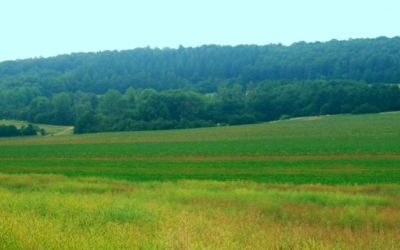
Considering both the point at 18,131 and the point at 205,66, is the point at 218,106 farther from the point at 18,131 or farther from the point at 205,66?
the point at 205,66

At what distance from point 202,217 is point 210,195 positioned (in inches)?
→ 267

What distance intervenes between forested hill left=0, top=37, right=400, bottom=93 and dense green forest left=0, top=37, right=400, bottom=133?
0.78 feet

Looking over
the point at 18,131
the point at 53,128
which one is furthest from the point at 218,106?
the point at 18,131

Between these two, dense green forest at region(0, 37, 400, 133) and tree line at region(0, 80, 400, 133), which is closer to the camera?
tree line at region(0, 80, 400, 133)

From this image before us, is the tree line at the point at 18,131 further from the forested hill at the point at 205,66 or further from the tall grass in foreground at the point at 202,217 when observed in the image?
the tall grass in foreground at the point at 202,217

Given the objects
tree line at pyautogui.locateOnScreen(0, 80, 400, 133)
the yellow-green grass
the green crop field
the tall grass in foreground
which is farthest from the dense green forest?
the tall grass in foreground

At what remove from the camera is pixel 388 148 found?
49.3 m

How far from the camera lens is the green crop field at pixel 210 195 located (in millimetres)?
12547

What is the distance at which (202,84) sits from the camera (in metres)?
151

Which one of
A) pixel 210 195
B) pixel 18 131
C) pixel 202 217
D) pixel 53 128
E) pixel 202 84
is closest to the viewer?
pixel 202 217

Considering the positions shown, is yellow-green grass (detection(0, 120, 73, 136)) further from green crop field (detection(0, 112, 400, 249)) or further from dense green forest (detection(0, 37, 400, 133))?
green crop field (detection(0, 112, 400, 249))

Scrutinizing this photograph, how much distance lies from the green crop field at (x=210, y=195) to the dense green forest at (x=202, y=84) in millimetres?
36820

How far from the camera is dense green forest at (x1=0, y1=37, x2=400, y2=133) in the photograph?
103 meters

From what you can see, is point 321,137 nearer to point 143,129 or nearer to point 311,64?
point 143,129
